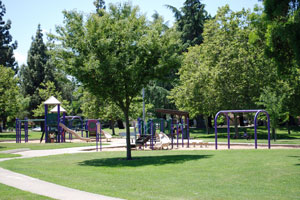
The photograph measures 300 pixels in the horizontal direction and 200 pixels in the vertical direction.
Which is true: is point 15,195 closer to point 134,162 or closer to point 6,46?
point 134,162

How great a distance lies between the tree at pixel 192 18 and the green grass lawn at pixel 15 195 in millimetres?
45653

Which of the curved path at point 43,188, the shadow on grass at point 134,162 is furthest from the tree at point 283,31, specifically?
the curved path at point 43,188

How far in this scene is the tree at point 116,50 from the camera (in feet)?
55.6

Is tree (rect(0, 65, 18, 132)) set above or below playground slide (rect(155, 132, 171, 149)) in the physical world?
above

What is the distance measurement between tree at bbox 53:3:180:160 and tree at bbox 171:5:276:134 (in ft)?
62.4

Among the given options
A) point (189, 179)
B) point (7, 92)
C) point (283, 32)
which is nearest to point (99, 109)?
point (7, 92)

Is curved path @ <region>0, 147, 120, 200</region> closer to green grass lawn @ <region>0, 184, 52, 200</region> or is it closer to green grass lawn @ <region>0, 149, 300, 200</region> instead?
green grass lawn @ <region>0, 184, 52, 200</region>

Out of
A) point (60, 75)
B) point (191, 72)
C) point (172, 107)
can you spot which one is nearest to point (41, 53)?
point (172, 107)

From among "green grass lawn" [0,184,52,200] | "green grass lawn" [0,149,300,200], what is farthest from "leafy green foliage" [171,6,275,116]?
"green grass lawn" [0,184,52,200]

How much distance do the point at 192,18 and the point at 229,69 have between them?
802 inches

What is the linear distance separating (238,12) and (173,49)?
21733mm

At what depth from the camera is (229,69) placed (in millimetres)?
35906

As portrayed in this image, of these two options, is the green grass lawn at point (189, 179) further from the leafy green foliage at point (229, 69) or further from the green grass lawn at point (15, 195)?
the leafy green foliage at point (229, 69)

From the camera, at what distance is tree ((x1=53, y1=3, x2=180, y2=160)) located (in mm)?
16938
